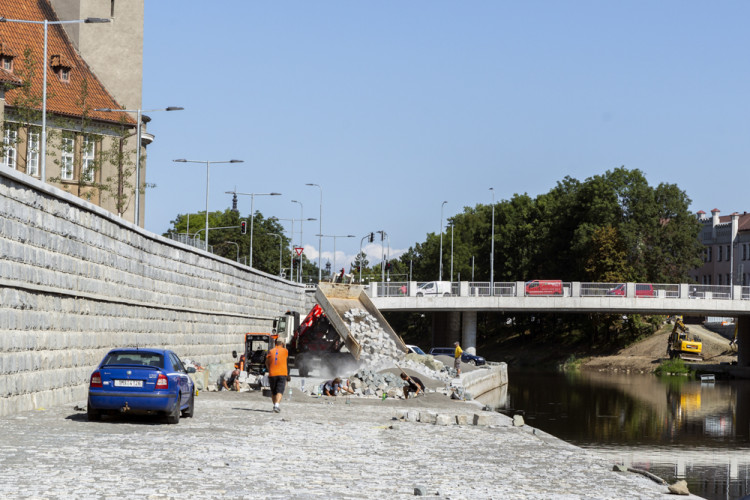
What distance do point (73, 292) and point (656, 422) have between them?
25.2 meters

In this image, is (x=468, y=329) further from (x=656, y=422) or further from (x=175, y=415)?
(x=175, y=415)

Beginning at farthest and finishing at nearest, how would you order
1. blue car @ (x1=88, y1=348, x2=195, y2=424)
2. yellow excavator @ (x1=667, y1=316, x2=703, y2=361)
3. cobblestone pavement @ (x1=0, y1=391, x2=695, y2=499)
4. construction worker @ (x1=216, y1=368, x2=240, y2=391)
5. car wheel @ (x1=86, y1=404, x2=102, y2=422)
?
yellow excavator @ (x1=667, y1=316, x2=703, y2=361) < construction worker @ (x1=216, y1=368, x2=240, y2=391) < car wheel @ (x1=86, y1=404, x2=102, y2=422) < blue car @ (x1=88, y1=348, x2=195, y2=424) < cobblestone pavement @ (x1=0, y1=391, x2=695, y2=499)

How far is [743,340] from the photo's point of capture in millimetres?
86438

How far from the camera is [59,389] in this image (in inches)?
918

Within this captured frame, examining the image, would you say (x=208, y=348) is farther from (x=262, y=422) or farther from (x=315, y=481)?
(x=315, y=481)

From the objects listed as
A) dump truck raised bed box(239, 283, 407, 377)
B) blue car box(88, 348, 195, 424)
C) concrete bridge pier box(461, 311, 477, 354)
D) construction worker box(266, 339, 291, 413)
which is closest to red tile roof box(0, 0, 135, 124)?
dump truck raised bed box(239, 283, 407, 377)

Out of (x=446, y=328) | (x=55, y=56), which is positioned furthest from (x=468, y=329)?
(x=55, y=56)

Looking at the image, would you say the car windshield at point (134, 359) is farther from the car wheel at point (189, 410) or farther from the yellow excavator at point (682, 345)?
the yellow excavator at point (682, 345)

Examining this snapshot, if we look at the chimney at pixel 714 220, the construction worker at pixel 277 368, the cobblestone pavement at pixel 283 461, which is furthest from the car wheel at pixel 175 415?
the chimney at pixel 714 220

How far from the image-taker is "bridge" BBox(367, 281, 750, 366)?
252 feet

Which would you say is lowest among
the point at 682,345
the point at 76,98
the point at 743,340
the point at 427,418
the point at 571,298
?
the point at 682,345

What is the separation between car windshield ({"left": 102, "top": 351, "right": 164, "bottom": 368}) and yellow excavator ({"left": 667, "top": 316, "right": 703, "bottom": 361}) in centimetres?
7321

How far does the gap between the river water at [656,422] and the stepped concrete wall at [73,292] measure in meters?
12.5

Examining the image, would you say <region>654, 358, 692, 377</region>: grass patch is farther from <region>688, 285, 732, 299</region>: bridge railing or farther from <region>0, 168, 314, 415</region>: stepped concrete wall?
<region>0, 168, 314, 415</region>: stepped concrete wall
